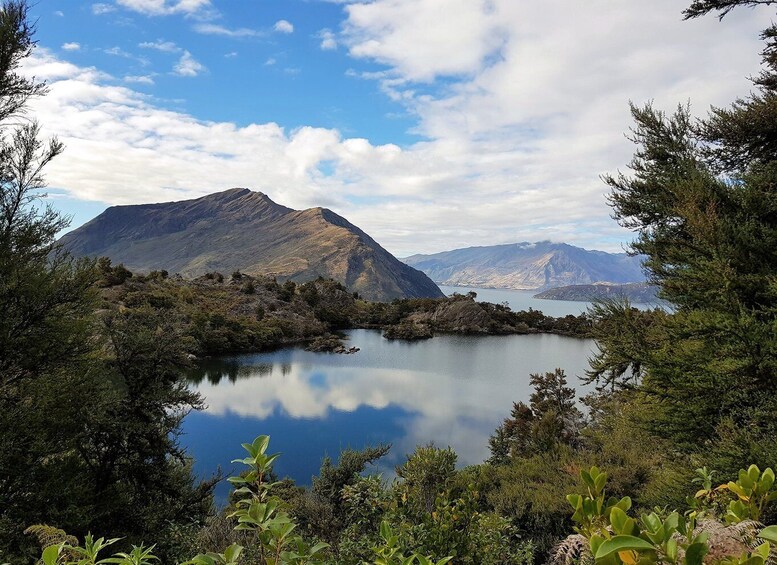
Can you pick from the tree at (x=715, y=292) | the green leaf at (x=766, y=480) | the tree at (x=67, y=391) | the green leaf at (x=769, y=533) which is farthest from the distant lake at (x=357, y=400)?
the green leaf at (x=769, y=533)

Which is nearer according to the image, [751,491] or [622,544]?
[622,544]

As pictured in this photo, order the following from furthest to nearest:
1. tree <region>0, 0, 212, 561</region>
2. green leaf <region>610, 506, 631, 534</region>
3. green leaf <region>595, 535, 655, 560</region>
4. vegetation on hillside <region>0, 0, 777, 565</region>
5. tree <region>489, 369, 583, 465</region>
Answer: tree <region>489, 369, 583, 465</region> → tree <region>0, 0, 212, 561</region> → vegetation on hillside <region>0, 0, 777, 565</region> → green leaf <region>610, 506, 631, 534</region> → green leaf <region>595, 535, 655, 560</region>

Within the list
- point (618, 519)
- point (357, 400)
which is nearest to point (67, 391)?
point (618, 519)

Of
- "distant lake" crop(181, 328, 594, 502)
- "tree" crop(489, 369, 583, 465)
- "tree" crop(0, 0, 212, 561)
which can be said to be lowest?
"distant lake" crop(181, 328, 594, 502)

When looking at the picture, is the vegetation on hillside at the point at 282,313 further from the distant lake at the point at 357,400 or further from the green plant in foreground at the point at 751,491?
the green plant in foreground at the point at 751,491

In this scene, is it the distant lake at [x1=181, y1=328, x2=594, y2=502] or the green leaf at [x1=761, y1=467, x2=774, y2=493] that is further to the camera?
the distant lake at [x1=181, y1=328, x2=594, y2=502]

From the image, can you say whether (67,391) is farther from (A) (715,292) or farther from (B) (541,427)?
(B) (541,427)

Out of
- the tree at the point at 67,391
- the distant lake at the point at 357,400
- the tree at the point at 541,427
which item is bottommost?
the distant lake at the point at 357,400

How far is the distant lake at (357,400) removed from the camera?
76.8 ft

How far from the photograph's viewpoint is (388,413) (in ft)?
96.1

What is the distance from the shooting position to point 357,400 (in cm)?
3198

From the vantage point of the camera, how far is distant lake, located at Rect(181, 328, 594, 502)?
2341cm

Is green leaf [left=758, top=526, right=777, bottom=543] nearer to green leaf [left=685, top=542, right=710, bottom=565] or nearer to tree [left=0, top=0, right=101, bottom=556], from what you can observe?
green leaf [left=685, top=542, right=710, bottom=565]

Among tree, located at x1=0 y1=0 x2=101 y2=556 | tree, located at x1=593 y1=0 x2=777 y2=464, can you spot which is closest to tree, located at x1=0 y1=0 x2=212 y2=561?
tree, located at x1=0 y1=0 x2=101 y2=556
